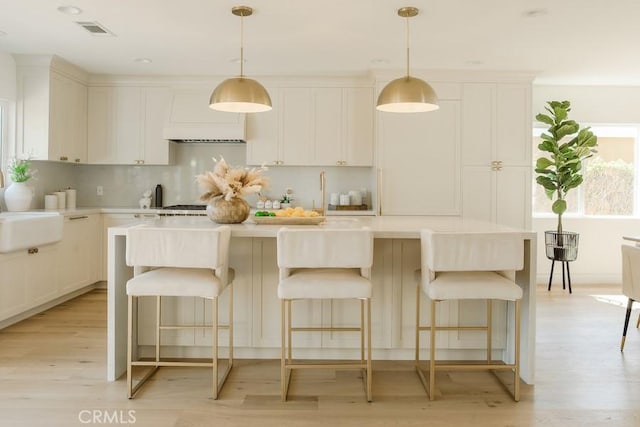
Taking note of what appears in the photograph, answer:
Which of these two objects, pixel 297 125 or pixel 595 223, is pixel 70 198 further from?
pixel 595 223

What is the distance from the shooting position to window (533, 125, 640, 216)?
6047mm

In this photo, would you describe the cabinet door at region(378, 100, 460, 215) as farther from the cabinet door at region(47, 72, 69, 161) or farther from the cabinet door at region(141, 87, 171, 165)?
the cabinet door at region(47, 72, 69, 161)

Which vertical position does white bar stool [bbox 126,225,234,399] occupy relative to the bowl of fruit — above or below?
below

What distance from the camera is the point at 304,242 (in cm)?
246

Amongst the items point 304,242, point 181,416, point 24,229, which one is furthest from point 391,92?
point 24,229

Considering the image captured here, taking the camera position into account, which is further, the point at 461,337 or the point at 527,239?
the point at 461,337

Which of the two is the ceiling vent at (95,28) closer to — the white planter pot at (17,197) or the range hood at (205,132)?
the range hood at (205,132)

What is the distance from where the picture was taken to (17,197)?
4.58 m

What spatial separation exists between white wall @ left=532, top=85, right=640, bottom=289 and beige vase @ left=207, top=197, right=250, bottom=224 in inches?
174

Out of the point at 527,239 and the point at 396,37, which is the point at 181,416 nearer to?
the point at 527,239

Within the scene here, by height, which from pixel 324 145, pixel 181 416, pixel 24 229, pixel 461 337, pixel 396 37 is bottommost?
pixel 181 416

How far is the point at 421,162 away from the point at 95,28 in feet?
11.2

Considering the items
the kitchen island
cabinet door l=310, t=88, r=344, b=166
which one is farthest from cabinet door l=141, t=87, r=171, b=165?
the kitchen island

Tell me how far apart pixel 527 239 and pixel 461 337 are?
31.4 inches
